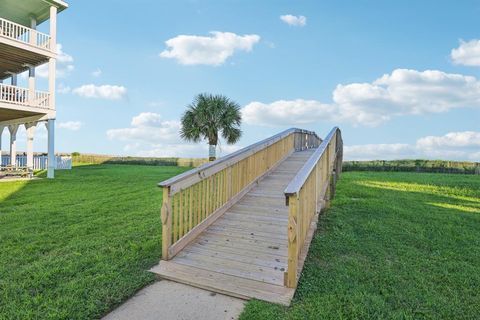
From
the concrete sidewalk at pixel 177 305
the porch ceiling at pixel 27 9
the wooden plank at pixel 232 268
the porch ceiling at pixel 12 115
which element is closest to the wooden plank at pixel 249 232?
the wooden plank at pixel 232 268

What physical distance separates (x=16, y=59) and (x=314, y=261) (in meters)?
16.8

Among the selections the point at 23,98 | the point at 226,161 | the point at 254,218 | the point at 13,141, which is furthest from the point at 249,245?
the point at 13,141

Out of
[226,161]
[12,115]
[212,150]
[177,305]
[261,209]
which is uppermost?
[12,115]

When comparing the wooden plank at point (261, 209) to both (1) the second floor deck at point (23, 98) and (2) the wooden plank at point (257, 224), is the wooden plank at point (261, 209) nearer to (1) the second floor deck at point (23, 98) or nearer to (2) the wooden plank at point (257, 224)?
(2) the wooden plank at point (257, 224)

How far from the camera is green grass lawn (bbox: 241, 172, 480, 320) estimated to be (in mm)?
2787

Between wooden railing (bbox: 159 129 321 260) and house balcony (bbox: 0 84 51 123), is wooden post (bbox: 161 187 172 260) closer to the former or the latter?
wooden railing (bbox: 159 129 321 260)

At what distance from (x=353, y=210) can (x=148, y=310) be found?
5.35 metres

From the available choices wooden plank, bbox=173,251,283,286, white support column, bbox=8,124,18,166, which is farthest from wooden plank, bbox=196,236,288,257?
white support column, bbox=8,124,18,166

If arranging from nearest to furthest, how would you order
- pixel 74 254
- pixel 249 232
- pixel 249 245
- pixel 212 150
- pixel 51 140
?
1. pixel 74 254
2. pixel 249 245
3. pixel 249 232
4. pixel 51 140
5. pixel 212 150

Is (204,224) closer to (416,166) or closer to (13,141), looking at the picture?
(13,141)

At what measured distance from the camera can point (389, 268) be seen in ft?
12.3

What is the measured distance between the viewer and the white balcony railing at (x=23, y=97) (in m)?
12.3

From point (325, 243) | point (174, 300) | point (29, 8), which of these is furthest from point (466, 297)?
point (29, 8)

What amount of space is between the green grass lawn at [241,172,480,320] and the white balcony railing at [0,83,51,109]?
13.4 meters
